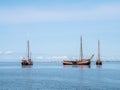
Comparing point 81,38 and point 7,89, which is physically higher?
point 81,38

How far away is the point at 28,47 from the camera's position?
159000 millimetres

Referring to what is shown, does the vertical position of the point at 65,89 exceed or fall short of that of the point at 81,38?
it falls short

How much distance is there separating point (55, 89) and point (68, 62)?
13230 centimetres

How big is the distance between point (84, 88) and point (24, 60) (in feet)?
356

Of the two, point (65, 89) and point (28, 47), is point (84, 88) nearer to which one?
point (65, 89)

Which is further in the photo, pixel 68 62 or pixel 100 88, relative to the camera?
pixel 68 62

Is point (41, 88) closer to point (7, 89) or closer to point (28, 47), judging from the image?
point (7, 89)

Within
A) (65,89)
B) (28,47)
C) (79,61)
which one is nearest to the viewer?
(65,89)

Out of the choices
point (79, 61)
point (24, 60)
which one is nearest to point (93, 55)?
point (79, 61)

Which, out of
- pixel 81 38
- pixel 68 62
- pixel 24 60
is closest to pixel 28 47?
pixel 24 60

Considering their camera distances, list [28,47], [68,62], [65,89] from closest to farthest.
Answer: [65,89] < [28,47] < [68,62]

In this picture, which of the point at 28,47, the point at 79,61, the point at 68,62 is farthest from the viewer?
the point at 68,62

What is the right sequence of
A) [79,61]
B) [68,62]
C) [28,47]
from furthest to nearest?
[68,62]
[79,61]
[28,47]

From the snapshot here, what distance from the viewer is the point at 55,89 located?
185 ft
